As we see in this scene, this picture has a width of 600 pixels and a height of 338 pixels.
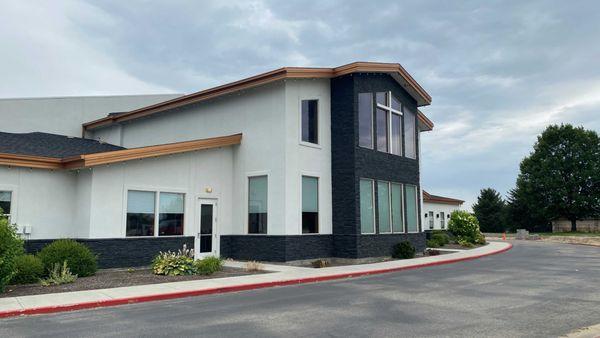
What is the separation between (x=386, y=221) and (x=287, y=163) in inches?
236

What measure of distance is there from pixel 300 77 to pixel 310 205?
5178 millimetres

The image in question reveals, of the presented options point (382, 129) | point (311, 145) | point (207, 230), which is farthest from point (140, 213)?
point (382, 129)

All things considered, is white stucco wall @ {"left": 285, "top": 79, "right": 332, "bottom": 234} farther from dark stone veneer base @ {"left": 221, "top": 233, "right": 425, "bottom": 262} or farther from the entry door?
the entry door

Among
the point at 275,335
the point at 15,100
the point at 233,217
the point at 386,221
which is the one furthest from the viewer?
the point at 15,100

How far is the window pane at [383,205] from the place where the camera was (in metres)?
21.8

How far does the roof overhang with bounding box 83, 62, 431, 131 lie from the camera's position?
63.4 feet

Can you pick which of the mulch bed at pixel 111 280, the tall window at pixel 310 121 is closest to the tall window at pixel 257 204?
the tall window at pixel 310 121

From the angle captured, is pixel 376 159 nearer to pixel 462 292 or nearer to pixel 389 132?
pixel 389 132

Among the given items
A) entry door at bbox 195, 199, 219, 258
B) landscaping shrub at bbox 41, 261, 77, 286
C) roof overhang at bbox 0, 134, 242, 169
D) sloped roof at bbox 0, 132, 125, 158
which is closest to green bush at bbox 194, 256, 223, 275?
landscaping shrub at bbox 41, 261, 77, 286

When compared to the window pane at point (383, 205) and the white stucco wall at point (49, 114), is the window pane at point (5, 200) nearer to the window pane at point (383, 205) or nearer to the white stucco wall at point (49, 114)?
the window pane at point (383, 205)

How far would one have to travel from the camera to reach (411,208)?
2441 centimetres

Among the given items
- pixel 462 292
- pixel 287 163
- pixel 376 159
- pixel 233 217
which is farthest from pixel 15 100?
pixel 462 292

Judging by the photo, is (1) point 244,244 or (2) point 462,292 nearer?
(2) point 462,292

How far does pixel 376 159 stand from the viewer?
2170 cm
